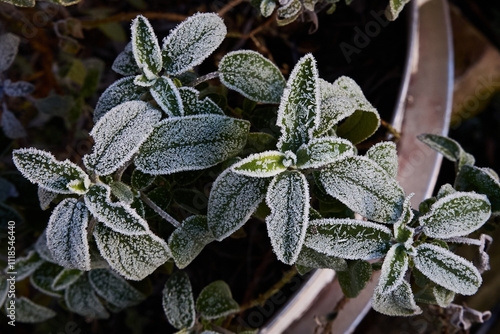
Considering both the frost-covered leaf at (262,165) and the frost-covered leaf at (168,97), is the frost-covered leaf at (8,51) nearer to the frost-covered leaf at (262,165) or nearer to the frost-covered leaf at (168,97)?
the frost-covered leaf at (168,97)

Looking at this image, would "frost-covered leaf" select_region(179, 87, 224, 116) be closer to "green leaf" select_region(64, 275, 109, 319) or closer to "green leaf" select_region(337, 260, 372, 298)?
"green leaf" select_region(337, 260, 372, 298)

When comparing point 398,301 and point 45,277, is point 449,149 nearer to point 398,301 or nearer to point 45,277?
point 398,301

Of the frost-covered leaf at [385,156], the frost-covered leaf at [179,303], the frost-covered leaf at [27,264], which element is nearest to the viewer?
the frost-covered leaf at [385,156]

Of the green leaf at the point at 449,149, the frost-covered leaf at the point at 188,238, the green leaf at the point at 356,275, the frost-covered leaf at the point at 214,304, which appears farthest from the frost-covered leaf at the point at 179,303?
the green leaf at the point at 449,149

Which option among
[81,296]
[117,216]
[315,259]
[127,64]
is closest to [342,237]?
[315,259]

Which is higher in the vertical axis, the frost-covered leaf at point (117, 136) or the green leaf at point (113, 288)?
the frost-covered leaf at point (117, 136)

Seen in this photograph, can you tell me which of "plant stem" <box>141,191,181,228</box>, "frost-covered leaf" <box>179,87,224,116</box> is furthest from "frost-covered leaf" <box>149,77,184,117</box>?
"plant stem" <box>141,191,181,228</box>

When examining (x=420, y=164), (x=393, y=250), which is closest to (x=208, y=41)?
(x=393, y=250)
